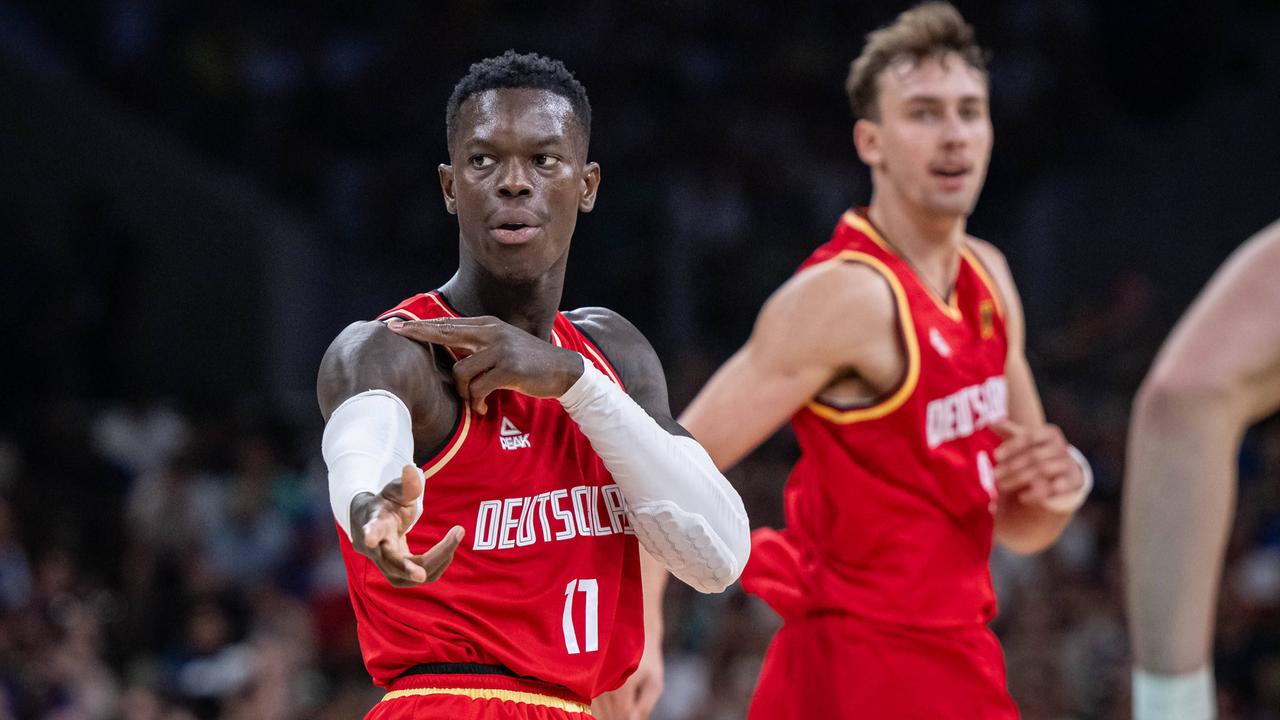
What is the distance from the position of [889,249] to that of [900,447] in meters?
0.56

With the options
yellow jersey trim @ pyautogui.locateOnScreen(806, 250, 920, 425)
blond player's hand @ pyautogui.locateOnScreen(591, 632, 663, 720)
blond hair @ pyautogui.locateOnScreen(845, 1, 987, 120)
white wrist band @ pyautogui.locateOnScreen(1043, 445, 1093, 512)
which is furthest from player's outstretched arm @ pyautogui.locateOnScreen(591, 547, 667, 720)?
blond hair @ pyautogui.locateOnScreen(845, 1, 987, 120)

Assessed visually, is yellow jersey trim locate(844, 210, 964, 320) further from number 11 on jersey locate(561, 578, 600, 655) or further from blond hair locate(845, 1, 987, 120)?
number 11 on jersey locate(561, 578, 600, 655)

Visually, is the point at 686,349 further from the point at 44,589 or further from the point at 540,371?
the point at 540,371

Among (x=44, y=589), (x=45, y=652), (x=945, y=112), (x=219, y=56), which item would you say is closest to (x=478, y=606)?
(x=945, y=112)

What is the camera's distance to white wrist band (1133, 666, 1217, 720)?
6.17ft

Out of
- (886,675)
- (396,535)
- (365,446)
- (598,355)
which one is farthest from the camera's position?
(886,675)

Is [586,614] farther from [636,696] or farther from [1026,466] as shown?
[1026,466]

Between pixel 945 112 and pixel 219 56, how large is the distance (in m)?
7.54

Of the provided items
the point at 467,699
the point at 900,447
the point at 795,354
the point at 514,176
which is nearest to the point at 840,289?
the point at 795,354

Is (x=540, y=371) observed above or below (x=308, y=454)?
above

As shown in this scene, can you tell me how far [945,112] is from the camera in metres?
4.14

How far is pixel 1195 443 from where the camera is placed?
5.77ft

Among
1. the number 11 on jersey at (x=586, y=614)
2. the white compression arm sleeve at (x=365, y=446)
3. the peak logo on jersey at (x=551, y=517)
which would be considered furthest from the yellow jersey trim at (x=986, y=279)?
the white compression arm sleeve at (x=365, y=446)

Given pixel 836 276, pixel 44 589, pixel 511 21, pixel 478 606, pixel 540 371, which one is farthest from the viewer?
pixel 511 21
